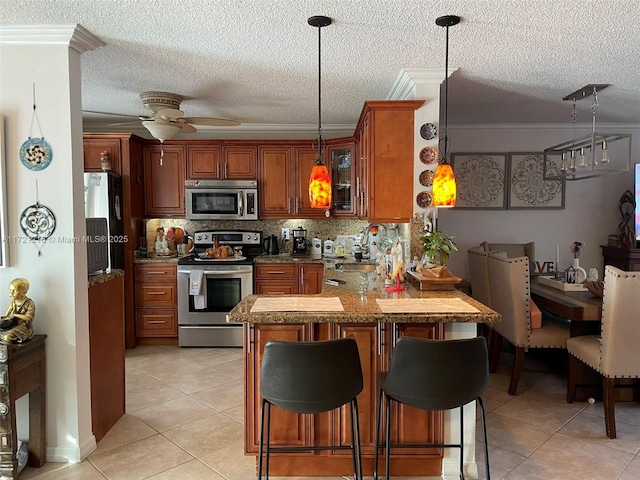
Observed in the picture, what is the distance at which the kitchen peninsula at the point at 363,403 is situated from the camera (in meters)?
2.16

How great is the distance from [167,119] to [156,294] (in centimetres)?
200

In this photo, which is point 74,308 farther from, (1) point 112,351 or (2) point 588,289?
(2) point 588,289

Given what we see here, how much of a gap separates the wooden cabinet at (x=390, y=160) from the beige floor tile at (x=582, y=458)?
5.66ft

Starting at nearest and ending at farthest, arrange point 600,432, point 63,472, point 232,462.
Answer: point 63,472, point 232,462, point 600,432

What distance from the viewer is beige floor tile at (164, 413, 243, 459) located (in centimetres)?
258

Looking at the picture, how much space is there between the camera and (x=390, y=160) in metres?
3.16

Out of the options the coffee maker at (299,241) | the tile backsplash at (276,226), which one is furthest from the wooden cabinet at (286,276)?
the tile backsplash at (276,226)

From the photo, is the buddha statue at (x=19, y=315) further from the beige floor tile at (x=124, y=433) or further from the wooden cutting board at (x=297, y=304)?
the wooden cutting board at (x=297, y=304)

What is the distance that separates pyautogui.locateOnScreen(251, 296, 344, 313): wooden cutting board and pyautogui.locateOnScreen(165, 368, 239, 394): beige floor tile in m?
1.50

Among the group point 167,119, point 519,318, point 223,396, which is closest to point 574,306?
point 519,318

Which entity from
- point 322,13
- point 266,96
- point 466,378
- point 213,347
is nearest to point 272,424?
point 466,378

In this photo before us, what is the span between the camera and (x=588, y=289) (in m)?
3.38

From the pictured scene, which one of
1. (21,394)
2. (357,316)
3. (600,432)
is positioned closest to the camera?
(357,316)

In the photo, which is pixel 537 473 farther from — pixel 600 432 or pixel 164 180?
pixel 164 180
